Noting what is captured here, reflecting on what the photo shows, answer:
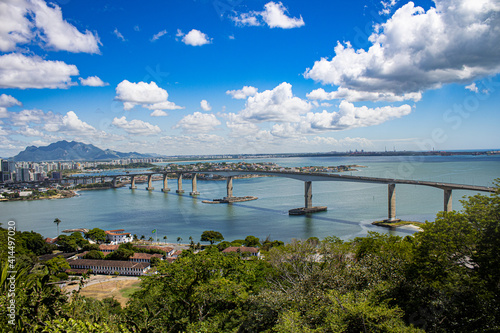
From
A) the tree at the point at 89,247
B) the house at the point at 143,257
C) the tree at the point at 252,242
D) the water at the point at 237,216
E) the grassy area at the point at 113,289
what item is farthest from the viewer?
the water at the point at 237,216

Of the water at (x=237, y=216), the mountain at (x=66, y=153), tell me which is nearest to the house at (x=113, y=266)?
the water at (x=237, y=216)

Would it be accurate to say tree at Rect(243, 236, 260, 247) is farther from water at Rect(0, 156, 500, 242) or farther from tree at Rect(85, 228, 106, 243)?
tree at Rect(85, 228, 106, 243)

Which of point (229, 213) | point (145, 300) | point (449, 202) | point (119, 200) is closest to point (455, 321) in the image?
point (145, 300)

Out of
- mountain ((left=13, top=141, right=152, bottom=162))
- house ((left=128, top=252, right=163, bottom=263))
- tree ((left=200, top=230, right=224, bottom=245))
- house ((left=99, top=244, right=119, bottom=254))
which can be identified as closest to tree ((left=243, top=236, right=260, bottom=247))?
tree ((left=200, top=230, right=224, bottom=245))

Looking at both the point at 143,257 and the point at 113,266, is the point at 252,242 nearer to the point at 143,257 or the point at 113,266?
the point at 143,257

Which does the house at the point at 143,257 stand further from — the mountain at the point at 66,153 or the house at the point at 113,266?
the mountain at the point at 66,153

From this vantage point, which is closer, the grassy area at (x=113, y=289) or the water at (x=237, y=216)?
the grassy area at (x=113, y=289)
